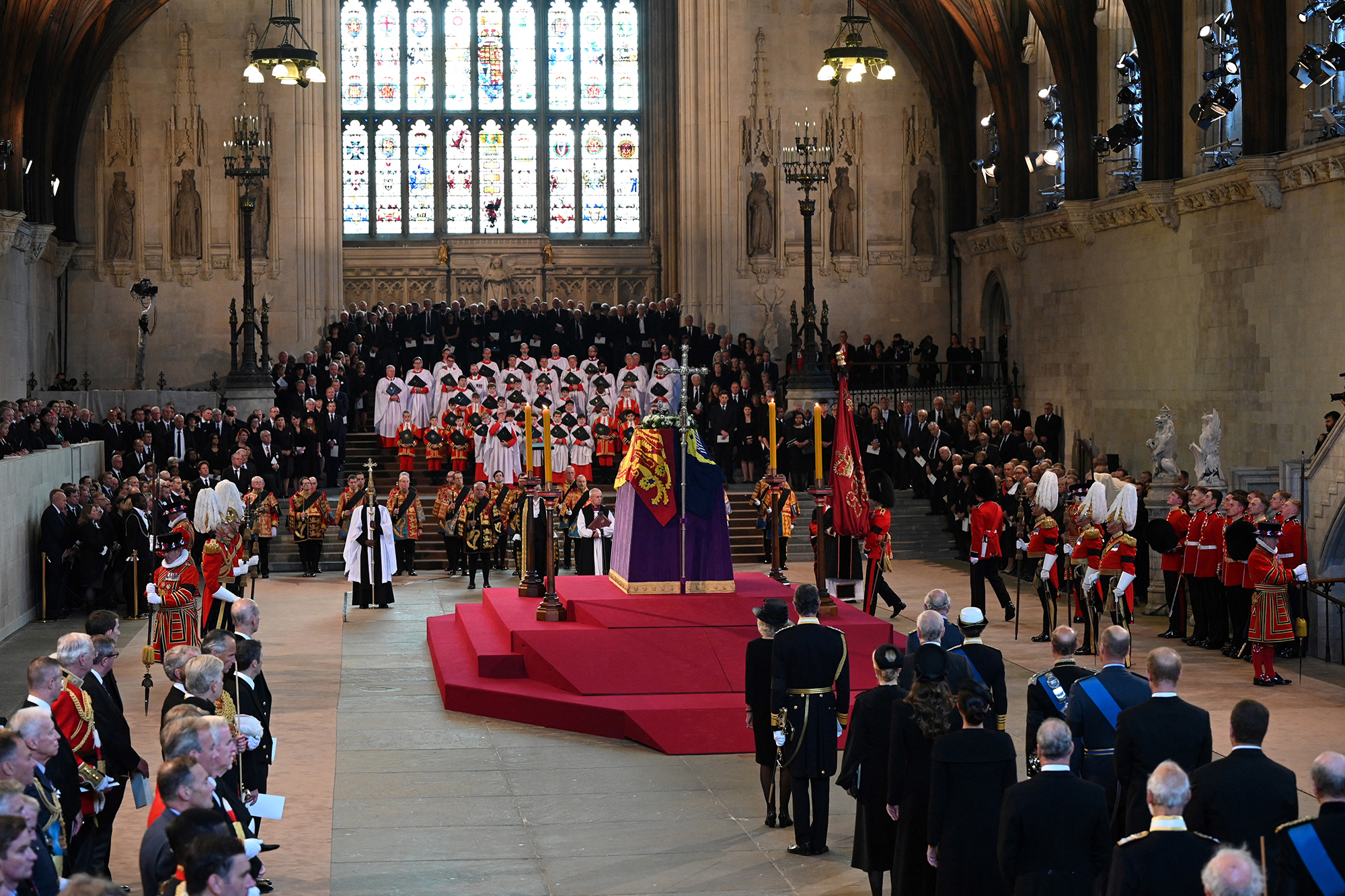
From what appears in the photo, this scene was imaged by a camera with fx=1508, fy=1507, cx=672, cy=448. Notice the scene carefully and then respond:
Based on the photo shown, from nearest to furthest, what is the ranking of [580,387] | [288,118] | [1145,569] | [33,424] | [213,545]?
[213,545] → [1145,569] → [33,424] → [580,387] → [288,118]

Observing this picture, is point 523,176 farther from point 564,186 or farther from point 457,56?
point 457,56

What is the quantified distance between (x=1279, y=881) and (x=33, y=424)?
1904 cm

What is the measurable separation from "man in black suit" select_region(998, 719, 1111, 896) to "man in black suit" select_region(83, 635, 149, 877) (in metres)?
4.13

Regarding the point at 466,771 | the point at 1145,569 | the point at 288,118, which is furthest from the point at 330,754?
the point at 288,118

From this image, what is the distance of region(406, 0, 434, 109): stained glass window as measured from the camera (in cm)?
3466

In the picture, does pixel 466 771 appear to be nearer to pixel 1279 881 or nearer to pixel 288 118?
pixel 1279 881

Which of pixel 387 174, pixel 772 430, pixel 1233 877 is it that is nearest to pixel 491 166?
pixel 387 174

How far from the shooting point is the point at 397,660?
14773 mm

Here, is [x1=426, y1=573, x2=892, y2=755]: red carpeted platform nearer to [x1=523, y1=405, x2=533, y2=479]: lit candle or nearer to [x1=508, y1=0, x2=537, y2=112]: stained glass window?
[x1=523, y1=405, x2=533, y2=479]: lit candle

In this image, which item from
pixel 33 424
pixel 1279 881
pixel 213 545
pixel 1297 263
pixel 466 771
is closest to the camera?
pixel 1279 881

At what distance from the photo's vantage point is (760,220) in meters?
32.2

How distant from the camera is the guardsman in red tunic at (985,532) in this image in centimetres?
1583

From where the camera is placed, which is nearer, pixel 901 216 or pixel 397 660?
pixel 397 660

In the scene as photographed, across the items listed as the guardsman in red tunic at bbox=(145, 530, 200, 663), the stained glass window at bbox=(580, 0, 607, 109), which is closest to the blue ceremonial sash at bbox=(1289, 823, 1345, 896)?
the guardsman in red tunic at bbox=(145, 530, 200, 663)
